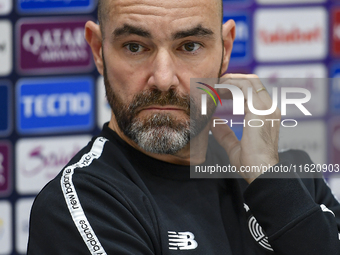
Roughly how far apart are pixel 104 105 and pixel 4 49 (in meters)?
0.54

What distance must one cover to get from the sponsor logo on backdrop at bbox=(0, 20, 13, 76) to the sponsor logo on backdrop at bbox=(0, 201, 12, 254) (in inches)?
25.2

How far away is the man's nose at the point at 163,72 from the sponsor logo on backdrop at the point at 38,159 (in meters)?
1.10

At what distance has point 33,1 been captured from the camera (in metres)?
1.81

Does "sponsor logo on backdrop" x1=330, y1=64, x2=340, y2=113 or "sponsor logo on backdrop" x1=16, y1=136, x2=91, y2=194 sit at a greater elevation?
"sponsor logo on backdrop" x1=330, y1=64, x2=340, y2=113

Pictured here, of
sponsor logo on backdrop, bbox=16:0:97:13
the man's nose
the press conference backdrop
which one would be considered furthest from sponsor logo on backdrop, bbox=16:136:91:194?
the man's nose

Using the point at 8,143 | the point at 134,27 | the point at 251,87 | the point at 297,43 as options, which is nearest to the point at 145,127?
the point at 134,27

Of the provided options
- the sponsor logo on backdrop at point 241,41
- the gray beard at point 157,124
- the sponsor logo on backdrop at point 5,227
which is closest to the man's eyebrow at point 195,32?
the gray beard at point 157,124

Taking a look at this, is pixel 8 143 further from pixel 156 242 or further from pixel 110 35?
pixel 156 242

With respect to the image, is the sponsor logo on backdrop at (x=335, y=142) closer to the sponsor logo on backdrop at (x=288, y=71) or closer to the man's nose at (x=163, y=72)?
the sponsor logo on backdrop at (x=288, y=71)

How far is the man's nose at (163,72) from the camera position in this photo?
34.4 inches

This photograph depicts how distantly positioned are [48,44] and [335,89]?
1444 millimetres

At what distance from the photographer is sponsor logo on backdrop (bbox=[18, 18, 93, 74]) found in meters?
1.83

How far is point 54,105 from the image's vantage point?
186 cm

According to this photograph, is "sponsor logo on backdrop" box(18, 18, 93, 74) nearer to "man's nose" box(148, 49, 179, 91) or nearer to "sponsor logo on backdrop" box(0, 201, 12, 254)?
"sponsor logo on backdrop" box(0, 201, 12, 254)
